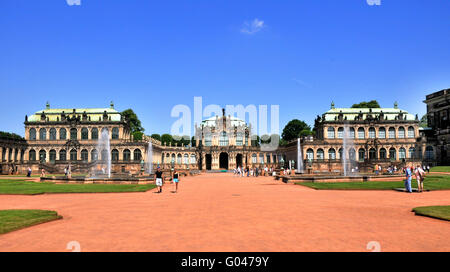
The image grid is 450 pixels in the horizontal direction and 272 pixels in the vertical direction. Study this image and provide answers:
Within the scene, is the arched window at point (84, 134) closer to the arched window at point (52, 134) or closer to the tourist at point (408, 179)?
the arched window at point (52, 134)

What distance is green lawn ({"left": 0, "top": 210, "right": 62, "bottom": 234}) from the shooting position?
10.9 m

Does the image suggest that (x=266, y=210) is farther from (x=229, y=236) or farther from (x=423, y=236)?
(x=423, y=236)

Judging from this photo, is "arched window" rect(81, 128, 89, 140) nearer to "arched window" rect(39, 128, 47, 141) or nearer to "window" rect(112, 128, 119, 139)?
"window" rect(112, 128, 119, 139)

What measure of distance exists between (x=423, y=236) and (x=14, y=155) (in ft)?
283

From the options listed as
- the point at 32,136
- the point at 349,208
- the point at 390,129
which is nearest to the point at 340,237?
the point at 349,208

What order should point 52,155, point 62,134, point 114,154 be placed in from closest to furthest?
point 114,154, point 52,155, point 62,134

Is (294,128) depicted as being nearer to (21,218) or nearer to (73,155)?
(73,155)

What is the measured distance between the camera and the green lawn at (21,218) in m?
10.9

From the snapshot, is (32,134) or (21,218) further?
(32,134)

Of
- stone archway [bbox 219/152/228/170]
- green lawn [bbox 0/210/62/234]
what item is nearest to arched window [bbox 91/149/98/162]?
stone archway [bbox 219/152/228/170]

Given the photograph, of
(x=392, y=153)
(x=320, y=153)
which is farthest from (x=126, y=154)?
(x=392, y=153)

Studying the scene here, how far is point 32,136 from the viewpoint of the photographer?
8369 centimetres

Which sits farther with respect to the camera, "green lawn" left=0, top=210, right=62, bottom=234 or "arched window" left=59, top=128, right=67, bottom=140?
"arched window" left=59, top=128, right=67, bottom=140

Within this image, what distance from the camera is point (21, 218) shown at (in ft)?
40.5
